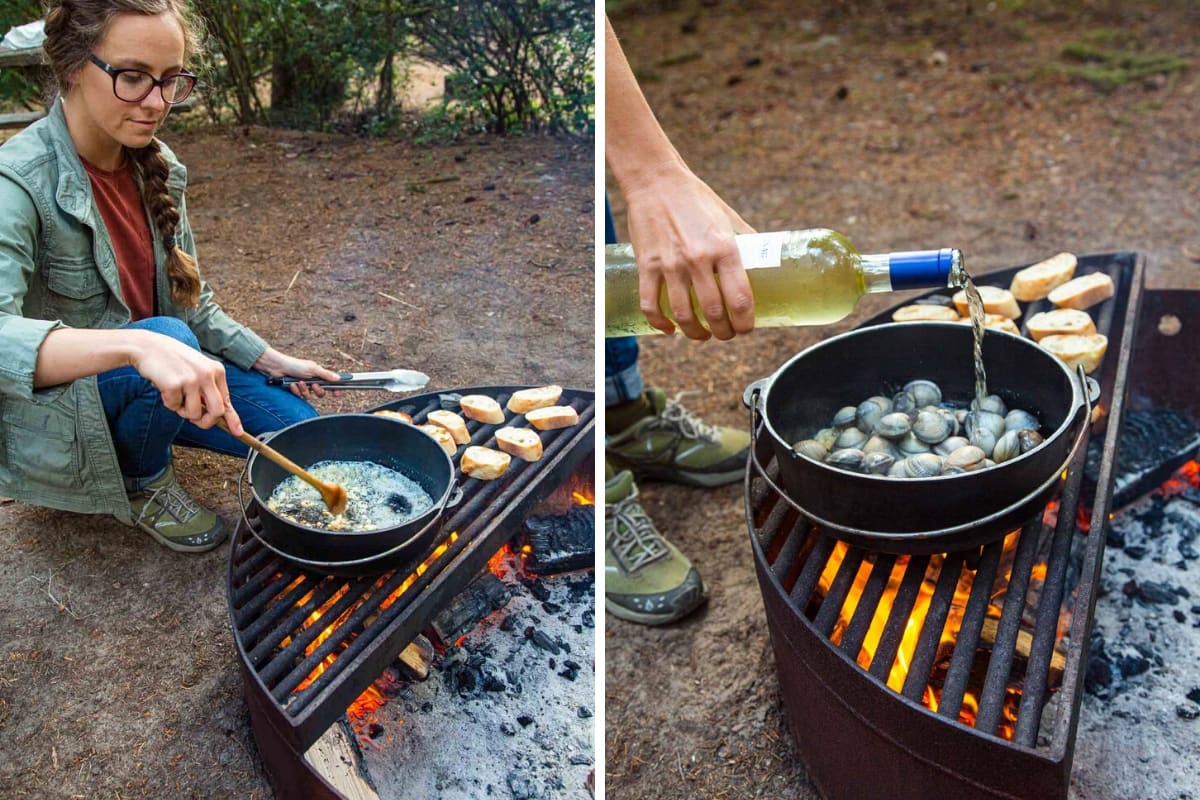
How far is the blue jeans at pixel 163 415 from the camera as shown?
1276mm

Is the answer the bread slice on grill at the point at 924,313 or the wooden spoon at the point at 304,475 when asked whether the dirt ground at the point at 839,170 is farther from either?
the wooden spoon at the point at 304,475

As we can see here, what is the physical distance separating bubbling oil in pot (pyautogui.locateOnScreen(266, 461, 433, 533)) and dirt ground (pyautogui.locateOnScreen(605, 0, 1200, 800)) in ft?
4.13

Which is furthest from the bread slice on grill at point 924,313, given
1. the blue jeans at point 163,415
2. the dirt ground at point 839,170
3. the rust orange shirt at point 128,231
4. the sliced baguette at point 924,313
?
the rust orange shirt at point 128,231

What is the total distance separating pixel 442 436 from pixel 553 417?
0.16m

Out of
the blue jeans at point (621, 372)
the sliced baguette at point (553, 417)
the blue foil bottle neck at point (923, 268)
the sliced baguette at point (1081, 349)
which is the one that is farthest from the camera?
the blue jeans at point (621, 372)

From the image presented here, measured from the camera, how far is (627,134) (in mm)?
1835

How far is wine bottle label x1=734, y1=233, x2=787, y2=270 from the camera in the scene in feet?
5.51

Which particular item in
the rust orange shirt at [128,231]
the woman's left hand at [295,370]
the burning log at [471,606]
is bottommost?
the burning log at [471,606]

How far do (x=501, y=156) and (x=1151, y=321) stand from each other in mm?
2385

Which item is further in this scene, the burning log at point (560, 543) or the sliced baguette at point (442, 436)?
the burning log at point (560, 543)

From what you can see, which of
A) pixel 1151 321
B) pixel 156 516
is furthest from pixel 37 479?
pixel 1151 321

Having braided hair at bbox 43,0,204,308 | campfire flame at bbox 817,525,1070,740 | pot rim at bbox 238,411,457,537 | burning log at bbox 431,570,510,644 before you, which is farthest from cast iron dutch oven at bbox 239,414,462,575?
campfire flame at bbox 817,525,1070,740

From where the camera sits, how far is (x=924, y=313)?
9.18 ft

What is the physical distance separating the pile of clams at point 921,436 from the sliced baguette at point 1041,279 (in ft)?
2.29
